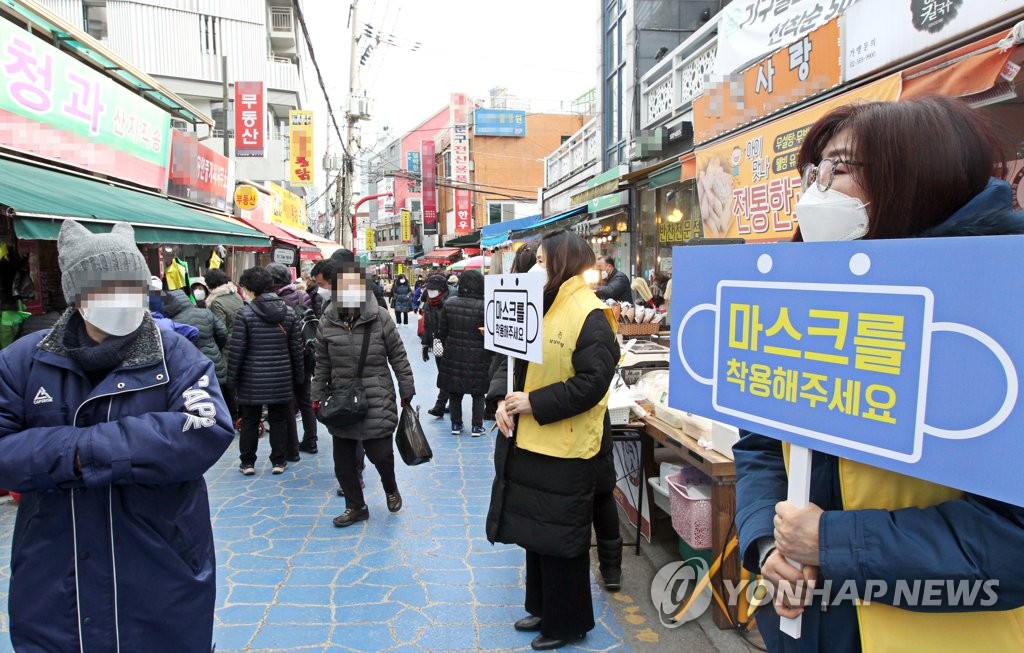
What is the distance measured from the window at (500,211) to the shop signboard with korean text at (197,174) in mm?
24047

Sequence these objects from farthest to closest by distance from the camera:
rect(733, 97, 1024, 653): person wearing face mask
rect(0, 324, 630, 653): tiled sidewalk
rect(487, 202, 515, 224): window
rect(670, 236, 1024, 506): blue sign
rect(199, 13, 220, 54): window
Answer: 1. rect(487, 202, 515, 224): window
2. rect(199, 13, 220, 54): window
3. rect(0, 324, 630, 653): tiled sidewalk
4. rect(733, 97, 1024, 653): person wearing face mask
5. rect(670, 236, 1024, 506): blue sign

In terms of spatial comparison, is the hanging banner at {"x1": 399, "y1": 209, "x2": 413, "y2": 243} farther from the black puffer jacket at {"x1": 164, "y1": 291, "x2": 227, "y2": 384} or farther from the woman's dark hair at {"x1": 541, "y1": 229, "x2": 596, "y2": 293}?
the woman's dark hair at {"x1": 541, "y1": 229, "x2": 596, "y2": 293}

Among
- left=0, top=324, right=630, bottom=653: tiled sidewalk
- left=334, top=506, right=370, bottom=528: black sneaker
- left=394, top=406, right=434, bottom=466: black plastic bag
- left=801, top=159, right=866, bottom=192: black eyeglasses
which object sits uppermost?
left=801, top=159, right=866, bottom=192: black eyeglasses

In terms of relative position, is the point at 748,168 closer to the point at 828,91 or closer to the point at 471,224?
the point at 828,91

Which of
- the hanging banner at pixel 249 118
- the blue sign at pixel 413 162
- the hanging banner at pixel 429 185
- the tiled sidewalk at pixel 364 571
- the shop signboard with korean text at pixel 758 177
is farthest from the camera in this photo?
the blue sign at pixel 413 162

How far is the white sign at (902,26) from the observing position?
4.34m

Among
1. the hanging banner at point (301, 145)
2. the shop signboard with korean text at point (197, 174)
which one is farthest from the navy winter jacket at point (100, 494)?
the hanging banner at point (301, 145)

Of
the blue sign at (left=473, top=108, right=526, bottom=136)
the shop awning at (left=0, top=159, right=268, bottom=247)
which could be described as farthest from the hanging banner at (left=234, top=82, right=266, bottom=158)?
the blue sign at (left=473, top=108, right=526, bottom=136)

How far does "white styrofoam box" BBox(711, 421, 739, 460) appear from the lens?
123 inches

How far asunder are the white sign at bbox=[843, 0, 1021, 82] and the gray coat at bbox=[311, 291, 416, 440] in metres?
4.96

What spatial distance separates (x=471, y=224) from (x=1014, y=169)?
121ft

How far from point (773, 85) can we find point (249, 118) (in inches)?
598

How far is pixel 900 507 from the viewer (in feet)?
4.23

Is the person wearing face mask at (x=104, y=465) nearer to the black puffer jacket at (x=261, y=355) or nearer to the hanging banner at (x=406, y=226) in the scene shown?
the black puffer jacket at (x=261, y=355)
